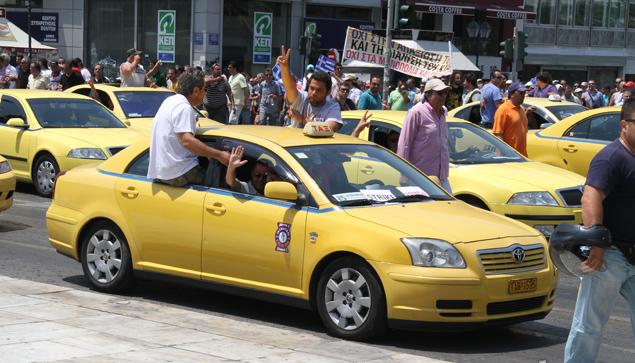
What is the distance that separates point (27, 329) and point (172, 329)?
96 centimetres

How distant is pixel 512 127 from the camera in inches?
578

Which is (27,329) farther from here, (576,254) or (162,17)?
(162,17)

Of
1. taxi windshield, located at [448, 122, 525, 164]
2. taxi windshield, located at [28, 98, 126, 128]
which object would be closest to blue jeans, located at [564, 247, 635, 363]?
taxi windshield, located at [448, 122, 525, 164]

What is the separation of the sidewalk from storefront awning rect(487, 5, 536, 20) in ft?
142

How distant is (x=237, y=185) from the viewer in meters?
8.64

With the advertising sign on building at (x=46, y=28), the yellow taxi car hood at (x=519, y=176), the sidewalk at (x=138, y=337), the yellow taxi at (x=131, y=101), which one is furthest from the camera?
the advertising sign on building at (x=46, y=28)

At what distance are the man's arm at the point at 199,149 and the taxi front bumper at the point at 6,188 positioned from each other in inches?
187

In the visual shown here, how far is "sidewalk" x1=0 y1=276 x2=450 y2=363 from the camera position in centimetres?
688

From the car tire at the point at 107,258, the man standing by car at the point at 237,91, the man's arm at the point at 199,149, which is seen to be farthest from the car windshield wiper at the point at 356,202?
the man standing by car at the point at 237,91

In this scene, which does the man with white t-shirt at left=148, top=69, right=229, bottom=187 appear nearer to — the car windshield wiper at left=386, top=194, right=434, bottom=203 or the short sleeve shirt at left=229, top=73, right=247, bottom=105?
the car windshield wiper at left=386, top=194, right=434, bottom=203

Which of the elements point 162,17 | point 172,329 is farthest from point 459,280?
point 162,17

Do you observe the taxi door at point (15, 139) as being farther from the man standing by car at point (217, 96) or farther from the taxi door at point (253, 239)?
the taxi door at point (253, 239)

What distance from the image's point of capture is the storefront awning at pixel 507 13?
1980 inches

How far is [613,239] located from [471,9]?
144 feet
